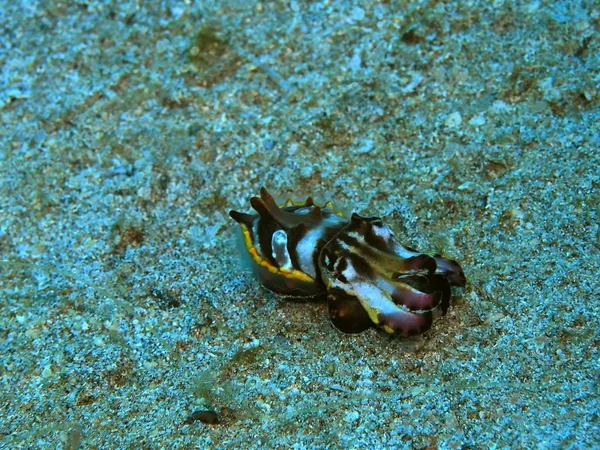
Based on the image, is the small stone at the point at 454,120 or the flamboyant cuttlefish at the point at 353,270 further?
the small stone at the point at 454,120

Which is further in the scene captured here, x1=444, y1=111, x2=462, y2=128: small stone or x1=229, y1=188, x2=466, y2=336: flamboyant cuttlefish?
x1=444, y1=111, x2=462, y2=128: small stone

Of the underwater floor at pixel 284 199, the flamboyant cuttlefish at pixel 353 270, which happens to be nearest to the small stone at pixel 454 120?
the underwater floor at pixel 284 199

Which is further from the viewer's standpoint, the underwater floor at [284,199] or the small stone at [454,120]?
the small stone at [454,120]

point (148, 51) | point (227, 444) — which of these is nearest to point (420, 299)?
point (227, 444)

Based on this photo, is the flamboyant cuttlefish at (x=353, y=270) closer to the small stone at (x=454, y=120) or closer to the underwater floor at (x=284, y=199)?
the underwater floor at (x=284, y=199)

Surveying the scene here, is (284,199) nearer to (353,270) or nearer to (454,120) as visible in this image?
(353,270)

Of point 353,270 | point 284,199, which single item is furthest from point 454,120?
point 353,270

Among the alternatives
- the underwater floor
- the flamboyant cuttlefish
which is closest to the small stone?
the underwater floor

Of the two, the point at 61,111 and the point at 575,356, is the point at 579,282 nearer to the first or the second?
the point at 575,356

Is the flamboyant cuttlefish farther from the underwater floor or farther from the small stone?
the small stone
